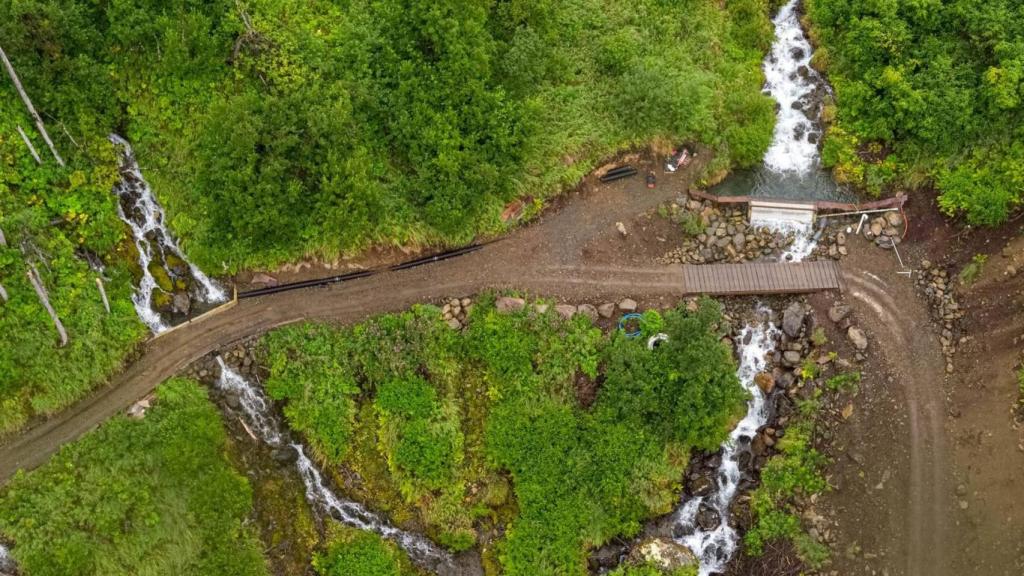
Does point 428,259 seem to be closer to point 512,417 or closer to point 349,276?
point 349,276

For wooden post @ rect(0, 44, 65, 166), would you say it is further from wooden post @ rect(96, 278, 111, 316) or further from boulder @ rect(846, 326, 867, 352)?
boulder @ rect(846, 326, 867, 352)

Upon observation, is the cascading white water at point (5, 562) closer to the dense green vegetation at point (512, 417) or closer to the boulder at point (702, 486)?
the dense green vegetation at point (512, 417)

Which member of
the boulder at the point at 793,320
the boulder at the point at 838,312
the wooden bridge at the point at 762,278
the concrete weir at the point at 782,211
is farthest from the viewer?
the concrete weir at the point at 782,211

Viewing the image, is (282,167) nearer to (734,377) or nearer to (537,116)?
(537,116)

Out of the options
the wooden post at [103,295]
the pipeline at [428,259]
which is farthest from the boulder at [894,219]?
the wooden post at [103,295]

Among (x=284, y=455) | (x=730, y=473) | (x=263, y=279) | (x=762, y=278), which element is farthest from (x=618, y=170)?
(x=284, y=455)

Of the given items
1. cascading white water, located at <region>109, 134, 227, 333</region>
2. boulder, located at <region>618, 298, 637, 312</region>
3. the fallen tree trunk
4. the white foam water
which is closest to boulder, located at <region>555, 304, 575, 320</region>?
boulder, located at <region>618, 298, 637, 312</region>

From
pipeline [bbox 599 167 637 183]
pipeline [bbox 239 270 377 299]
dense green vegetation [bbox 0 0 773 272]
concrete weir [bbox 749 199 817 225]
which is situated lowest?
concrete weir [bbox 749 199 817 225]
